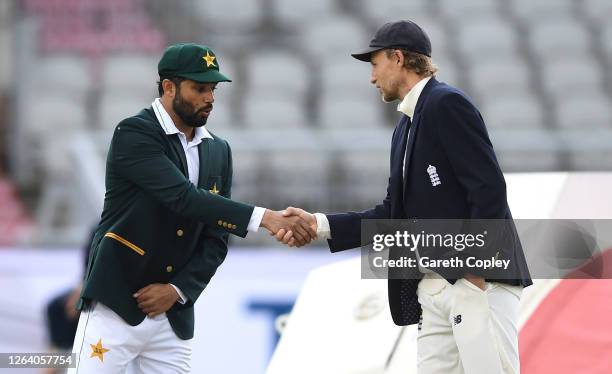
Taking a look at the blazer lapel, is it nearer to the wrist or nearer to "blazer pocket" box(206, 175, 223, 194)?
the wrist

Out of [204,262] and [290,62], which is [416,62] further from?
[290,62]

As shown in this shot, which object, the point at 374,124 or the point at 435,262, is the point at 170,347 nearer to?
the point at 435,262

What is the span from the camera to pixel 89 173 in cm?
853

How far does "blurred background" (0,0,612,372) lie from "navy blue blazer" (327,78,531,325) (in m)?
4.71

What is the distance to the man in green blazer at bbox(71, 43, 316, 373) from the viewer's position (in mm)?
4051

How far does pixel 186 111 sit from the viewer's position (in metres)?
4.17

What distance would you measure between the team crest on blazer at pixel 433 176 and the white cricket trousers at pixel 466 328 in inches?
12.8

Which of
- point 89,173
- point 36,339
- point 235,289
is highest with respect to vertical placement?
point 89,173

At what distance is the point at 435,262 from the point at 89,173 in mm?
5186

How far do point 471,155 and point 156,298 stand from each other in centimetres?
129

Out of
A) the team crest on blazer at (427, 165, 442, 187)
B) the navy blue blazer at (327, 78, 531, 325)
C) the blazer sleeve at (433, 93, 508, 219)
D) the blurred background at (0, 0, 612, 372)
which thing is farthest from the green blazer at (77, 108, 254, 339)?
the blurred background at (0, 0, 612, 372)

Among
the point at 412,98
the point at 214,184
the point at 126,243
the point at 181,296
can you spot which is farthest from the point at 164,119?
the point at 412,98

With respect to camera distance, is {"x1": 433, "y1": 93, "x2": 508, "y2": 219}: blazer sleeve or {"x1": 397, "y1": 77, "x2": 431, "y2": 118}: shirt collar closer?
{"x1": 433, "y1": 93, "x2": 508, "y2": 219}: blazer sleeve

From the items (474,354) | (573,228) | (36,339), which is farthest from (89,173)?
(474,354)
